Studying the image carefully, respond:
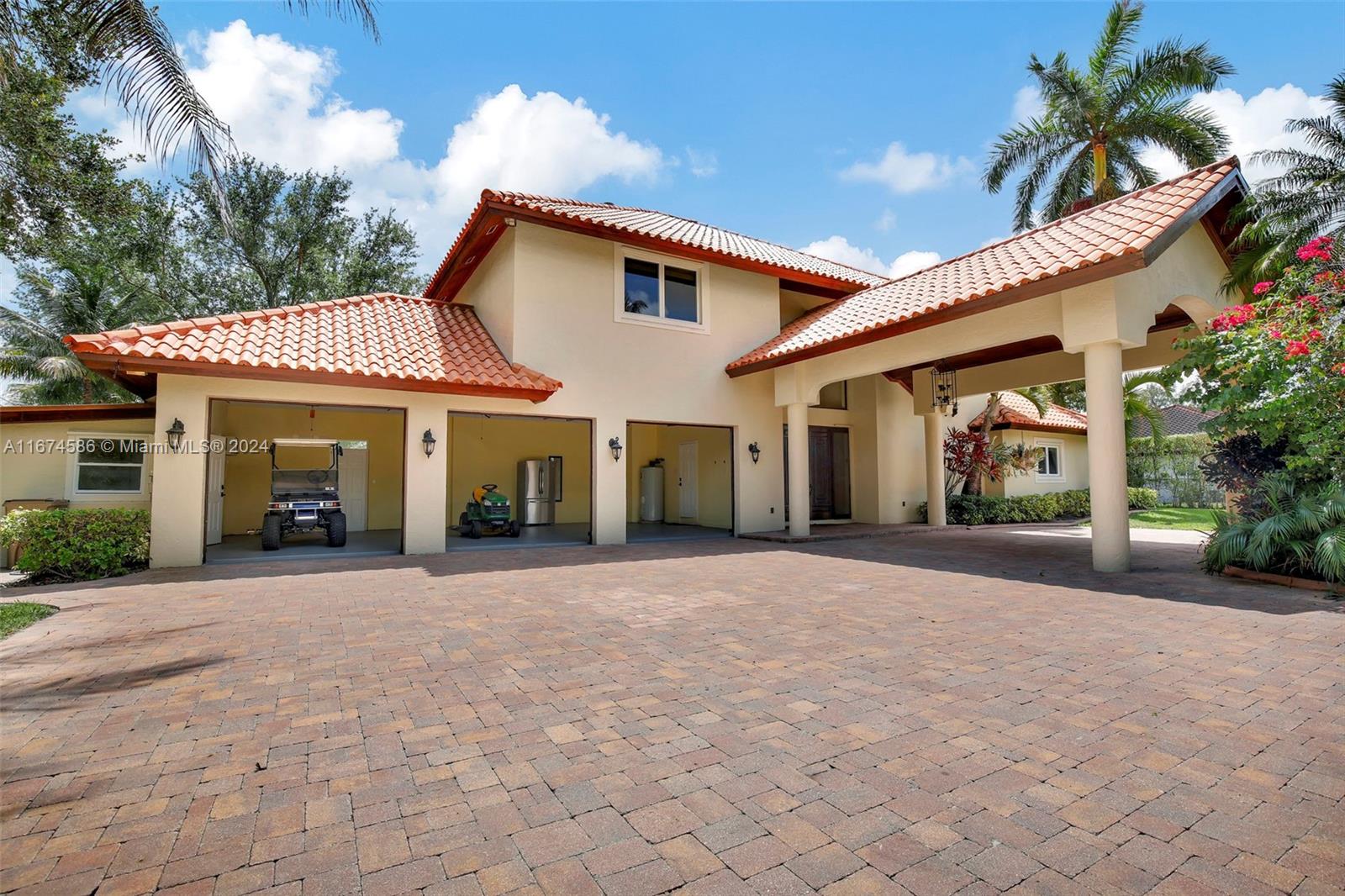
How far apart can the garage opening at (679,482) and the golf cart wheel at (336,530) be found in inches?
204

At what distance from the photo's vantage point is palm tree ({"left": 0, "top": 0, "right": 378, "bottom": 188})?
5629 mm

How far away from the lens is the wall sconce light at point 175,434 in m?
8.36

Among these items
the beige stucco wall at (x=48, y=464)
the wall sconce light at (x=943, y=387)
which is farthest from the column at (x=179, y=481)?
the wall sconce light at (x=943, y=387)

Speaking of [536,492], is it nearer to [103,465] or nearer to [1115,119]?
[103,465]

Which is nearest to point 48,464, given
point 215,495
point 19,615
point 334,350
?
point 215,495

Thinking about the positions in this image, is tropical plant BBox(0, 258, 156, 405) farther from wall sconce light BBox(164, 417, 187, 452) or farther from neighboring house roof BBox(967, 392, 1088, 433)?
neighboring house roof BBox(967, 392, 1088, 433)

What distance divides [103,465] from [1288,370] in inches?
701

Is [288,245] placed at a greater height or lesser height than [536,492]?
greater

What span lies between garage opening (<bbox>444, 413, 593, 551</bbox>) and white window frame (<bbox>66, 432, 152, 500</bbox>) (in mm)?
5394

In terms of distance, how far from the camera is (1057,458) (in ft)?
64.7

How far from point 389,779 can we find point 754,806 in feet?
5.19

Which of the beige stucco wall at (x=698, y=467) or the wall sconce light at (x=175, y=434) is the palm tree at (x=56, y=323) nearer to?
the wall sconce light at (x=175, y=434)

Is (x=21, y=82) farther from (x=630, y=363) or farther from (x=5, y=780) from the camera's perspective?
(x=5, y=780)

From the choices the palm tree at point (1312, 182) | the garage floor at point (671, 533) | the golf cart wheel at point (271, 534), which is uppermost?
the palm tree at point (1312, 182)
